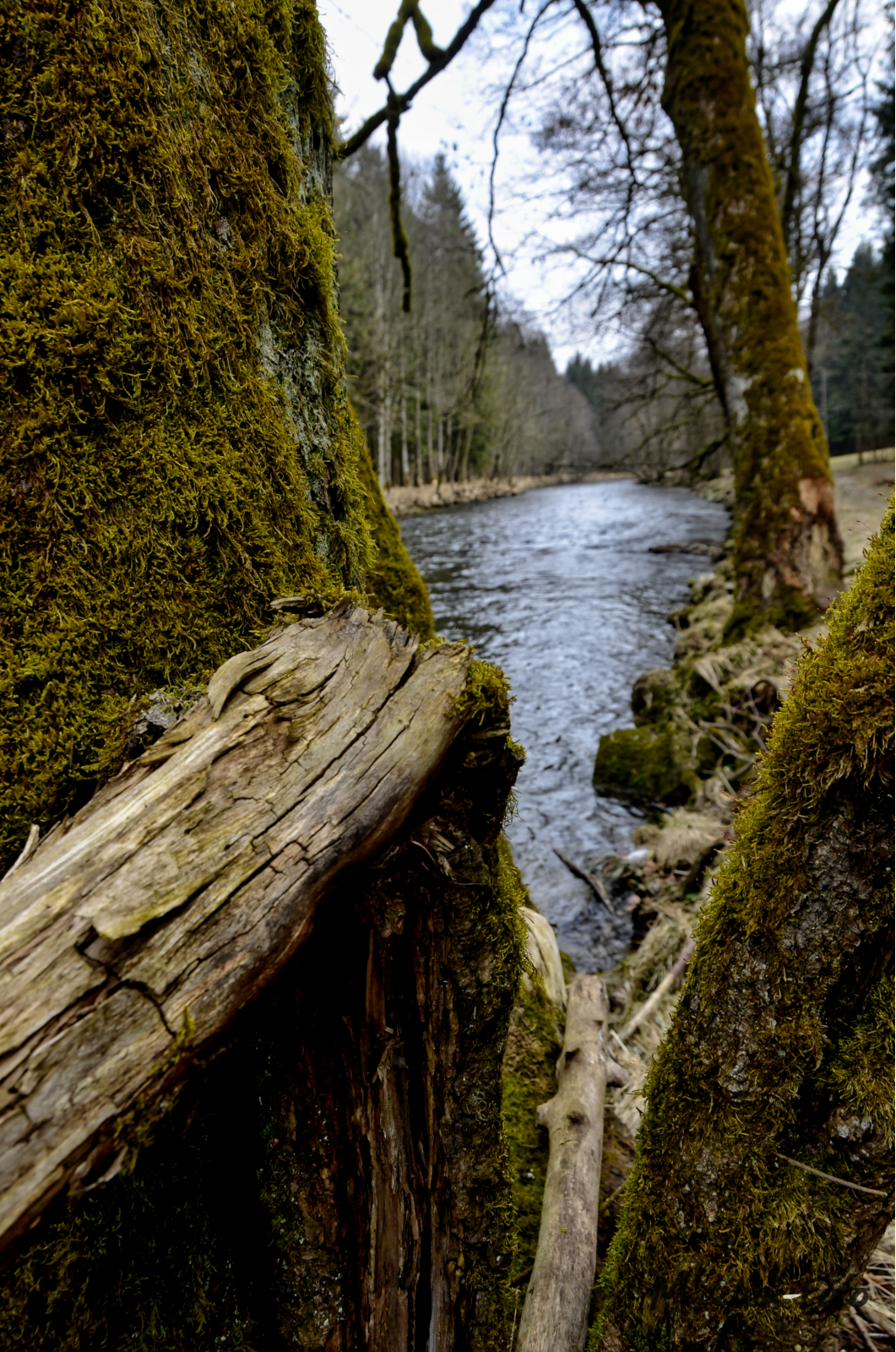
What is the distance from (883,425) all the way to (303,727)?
153 ft

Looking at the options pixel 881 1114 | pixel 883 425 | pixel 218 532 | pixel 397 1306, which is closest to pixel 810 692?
pixel 881 1114

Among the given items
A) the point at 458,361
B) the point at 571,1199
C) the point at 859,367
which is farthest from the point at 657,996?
the point at 859,367

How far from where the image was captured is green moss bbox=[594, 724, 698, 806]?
5.81 metres

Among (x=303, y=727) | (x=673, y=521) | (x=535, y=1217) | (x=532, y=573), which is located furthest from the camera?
(x=673, y=521)

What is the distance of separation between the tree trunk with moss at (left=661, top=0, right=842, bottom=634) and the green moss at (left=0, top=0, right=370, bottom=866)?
5.78 m

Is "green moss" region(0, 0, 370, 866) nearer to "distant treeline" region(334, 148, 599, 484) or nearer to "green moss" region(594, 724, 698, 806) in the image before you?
"green moss" region(594, 724, 698, 806)

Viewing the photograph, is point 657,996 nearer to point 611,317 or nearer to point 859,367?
point 611,317

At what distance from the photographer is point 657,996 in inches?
130

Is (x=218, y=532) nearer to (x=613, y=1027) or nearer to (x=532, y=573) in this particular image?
(x=613, y=1027)

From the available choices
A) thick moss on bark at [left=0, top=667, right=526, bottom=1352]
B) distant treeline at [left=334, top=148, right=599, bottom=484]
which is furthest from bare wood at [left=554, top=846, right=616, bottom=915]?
distant treeline at [left=334, top=148, right=599, bottom=484]

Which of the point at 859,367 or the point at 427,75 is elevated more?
the point at 859,367

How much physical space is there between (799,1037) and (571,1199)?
3.66ft

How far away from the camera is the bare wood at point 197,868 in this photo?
803 millimetres

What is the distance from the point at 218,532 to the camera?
4.87ft
